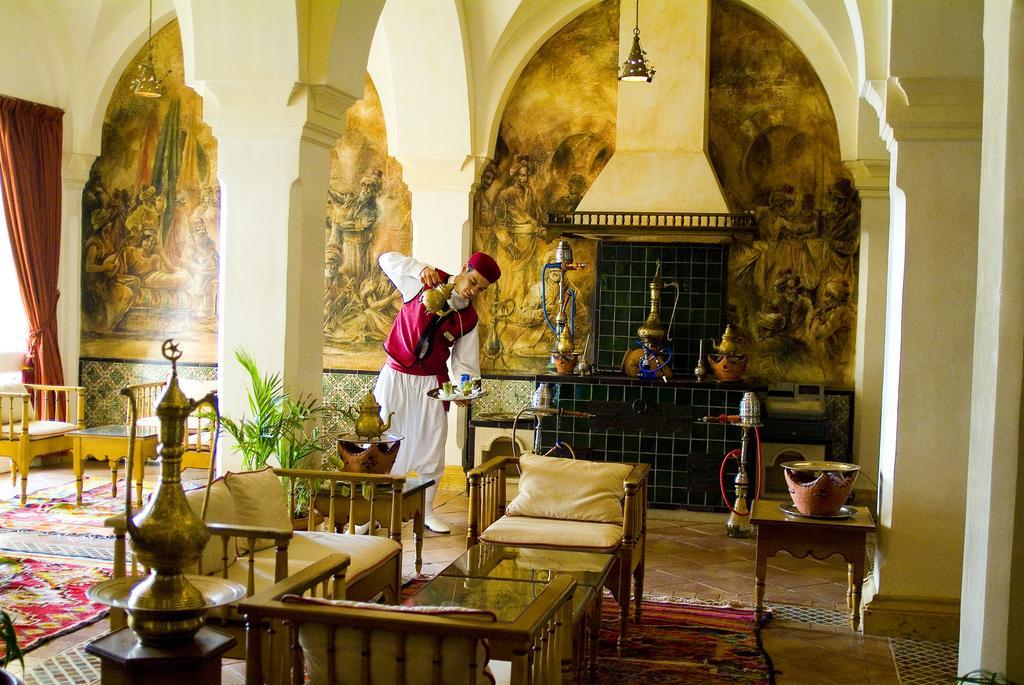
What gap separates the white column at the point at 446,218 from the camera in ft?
37.1

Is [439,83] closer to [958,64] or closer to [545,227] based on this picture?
[545,227]

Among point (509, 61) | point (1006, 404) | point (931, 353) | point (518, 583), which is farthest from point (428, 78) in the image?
point (1006, 404)

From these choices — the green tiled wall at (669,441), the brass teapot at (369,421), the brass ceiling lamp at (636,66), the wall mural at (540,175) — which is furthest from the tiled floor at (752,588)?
the brass ceiling lamp at (636,66)

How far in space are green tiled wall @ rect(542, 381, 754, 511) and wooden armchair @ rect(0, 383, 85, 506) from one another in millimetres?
4702

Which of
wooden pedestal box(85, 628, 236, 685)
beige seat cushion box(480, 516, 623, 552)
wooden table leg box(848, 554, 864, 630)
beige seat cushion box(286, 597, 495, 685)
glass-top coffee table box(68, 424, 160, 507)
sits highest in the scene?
wooden pedestal box(85, 628, 236, 685)

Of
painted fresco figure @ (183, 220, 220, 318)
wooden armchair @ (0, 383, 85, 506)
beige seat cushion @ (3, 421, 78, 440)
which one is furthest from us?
painted fresco figure @ (183, 220, 220, 318)

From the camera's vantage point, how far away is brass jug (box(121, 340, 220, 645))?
9.23 ft

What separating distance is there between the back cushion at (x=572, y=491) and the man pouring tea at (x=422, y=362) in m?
2.25

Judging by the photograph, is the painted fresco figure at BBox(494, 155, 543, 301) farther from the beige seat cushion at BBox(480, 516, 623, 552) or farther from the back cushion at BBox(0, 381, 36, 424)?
the beige seat cushion at BBox(480, 516, 623, 552)

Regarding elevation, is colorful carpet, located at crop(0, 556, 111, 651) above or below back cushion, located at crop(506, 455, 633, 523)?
below

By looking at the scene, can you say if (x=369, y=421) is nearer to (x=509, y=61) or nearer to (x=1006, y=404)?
(x=1006, y=404)

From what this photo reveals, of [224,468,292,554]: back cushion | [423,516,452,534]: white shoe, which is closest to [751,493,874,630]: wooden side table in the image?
[224,468,292,554]: back cushion

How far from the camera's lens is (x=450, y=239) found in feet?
37.3

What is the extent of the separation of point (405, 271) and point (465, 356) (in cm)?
83
